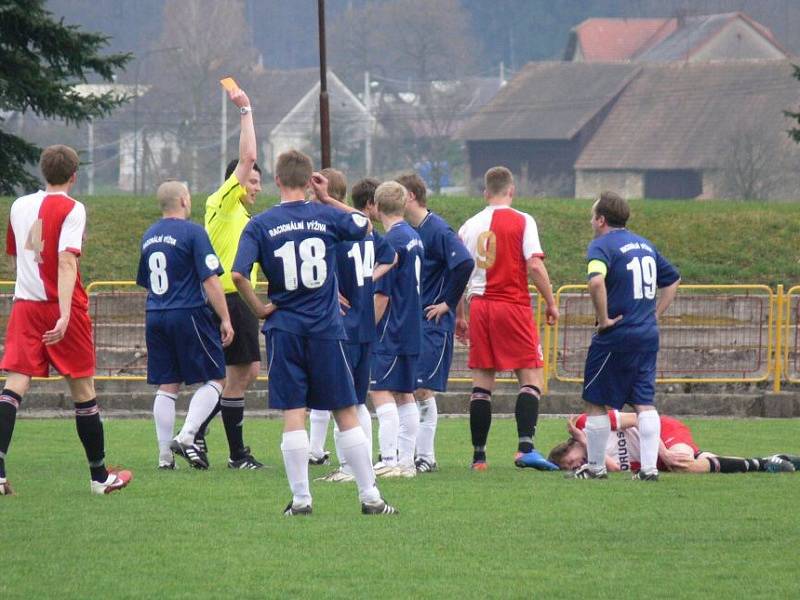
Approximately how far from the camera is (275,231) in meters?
8.17

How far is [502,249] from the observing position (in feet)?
36.4

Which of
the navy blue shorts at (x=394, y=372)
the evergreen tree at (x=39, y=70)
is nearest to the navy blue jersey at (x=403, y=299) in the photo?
the navy blue shorts at (x=394, y=372)

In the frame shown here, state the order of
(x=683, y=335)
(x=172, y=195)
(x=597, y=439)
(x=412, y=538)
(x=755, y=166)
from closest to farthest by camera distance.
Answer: (x=412, y=538) < (x=597, y=439) < (x=172, y=195) < (x=683, y=335) < (x=755, y=166)

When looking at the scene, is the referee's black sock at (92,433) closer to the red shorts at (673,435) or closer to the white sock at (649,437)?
the white sock at (649,437)

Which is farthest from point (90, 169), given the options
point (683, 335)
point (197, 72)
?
point (683, 335)

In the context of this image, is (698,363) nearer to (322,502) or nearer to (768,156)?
(322,502)

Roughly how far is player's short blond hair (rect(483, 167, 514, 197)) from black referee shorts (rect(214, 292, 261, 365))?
2.03m

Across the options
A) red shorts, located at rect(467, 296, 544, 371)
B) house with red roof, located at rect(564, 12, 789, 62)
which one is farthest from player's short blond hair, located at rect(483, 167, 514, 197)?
house with red roof, located at rect(564, 12, 789, 62)

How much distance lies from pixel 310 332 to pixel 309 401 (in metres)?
0.40

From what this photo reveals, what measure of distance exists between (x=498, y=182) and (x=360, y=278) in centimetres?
195

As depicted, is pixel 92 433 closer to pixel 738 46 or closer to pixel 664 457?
pixel 664 457

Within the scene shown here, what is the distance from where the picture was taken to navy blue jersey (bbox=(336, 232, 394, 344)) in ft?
31.4

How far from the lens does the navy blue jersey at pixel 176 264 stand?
33.8ft

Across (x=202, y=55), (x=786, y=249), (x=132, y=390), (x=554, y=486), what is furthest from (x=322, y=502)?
(x=202, y=55)
